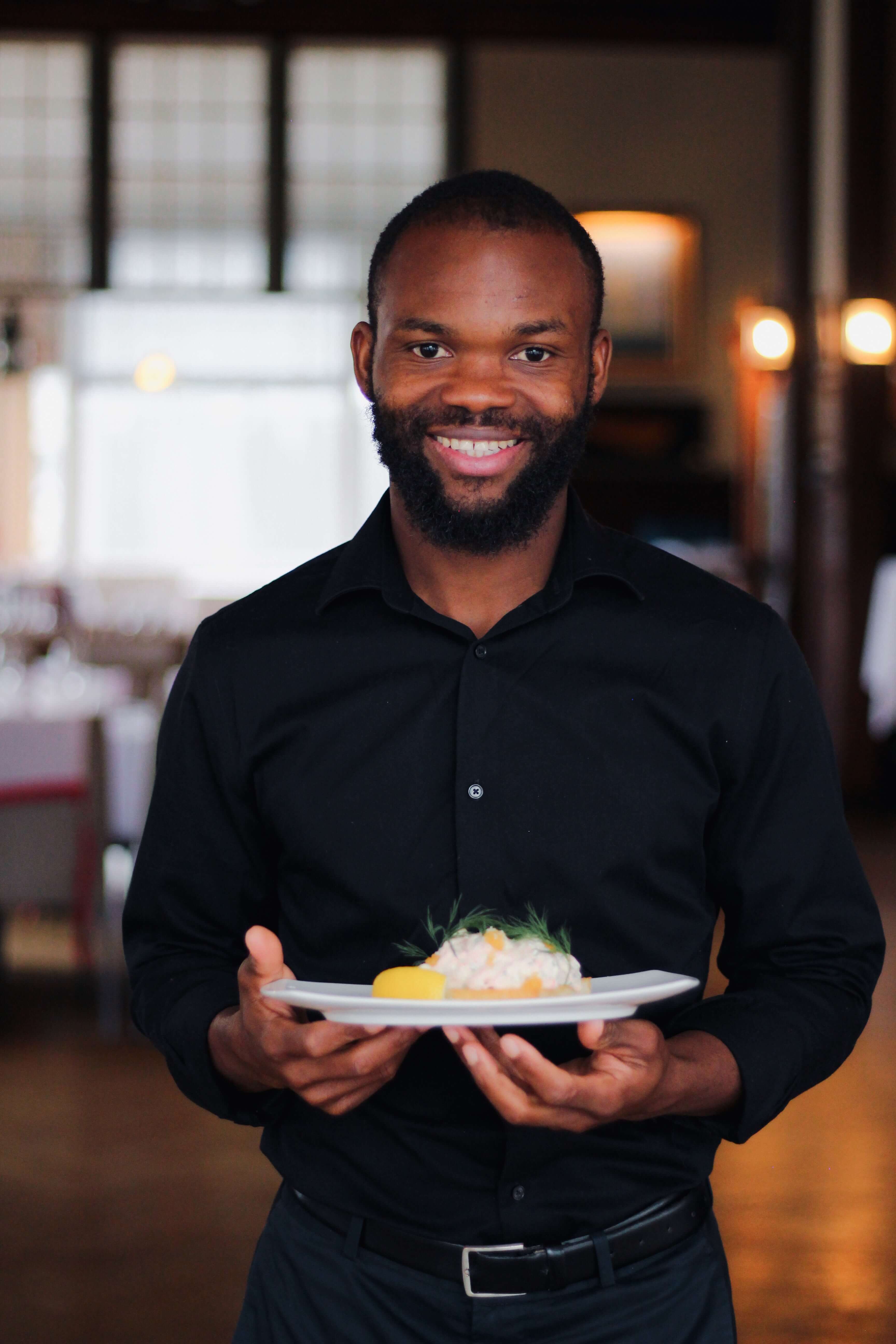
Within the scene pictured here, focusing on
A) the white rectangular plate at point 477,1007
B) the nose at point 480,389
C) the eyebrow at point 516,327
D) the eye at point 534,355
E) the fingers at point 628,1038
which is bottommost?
the fingers at point 628,1038

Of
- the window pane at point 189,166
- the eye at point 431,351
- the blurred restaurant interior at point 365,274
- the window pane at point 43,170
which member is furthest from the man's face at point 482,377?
the window pane at point 43,170

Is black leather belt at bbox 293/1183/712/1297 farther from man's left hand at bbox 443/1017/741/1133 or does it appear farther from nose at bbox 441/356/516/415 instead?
nose at bbox 441/356/516/415

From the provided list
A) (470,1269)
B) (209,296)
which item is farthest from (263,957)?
(209,296)

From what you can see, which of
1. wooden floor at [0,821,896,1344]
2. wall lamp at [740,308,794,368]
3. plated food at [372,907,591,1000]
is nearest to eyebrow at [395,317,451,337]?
plated food at [372,907,591,1000]

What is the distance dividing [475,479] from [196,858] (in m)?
0.38

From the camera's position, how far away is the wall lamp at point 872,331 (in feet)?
24.7

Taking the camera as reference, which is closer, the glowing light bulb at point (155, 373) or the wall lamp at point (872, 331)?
the wall lamp at point (872, 331)

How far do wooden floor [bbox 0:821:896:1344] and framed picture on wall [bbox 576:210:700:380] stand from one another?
7.81m

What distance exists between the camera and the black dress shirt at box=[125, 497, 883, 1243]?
45.3 inches

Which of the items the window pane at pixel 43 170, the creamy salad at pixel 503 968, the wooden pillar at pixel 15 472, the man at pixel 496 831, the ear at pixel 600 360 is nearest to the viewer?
the creamy salad at pixel 503 968

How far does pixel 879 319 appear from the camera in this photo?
24.7 ft

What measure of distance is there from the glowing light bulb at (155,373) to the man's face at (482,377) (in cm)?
990

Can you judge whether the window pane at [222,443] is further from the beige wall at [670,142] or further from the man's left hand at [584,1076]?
the man's left hand at [584,1076]

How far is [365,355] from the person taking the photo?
1.28m
